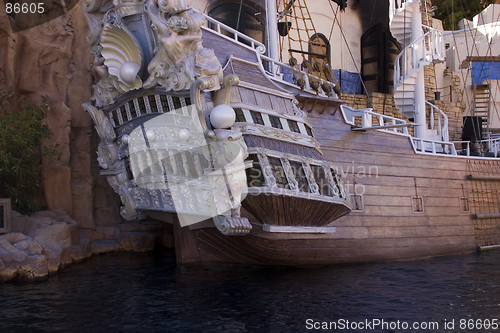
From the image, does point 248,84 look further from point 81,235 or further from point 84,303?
point 81,235

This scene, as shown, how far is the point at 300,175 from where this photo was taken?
8.63 m

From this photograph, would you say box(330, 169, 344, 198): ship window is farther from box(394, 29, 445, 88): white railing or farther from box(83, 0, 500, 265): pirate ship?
box(394, 29, 445, 88): white railing

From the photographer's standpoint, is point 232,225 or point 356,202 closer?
point 232,225

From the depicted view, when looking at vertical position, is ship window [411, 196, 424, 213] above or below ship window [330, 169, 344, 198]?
below

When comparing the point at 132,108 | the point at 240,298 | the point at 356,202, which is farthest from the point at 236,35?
the point at 240,298

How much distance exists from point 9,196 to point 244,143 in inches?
199

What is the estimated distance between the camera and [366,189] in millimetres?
10359

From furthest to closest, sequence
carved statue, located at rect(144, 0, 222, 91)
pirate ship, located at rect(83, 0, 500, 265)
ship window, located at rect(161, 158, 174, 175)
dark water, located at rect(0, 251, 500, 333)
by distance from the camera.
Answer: ship window, located at rect(161, 158, 174, 175) < pirate ship, located at rect(83, 0, 500, 265) < carved statue, located at rect(144, 0, 222, 91) < dark water, located at rect(0, 251, 500, 333)

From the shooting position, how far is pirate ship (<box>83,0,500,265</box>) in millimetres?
7777

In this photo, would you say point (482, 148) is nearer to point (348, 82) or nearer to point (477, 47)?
point (348, 82)

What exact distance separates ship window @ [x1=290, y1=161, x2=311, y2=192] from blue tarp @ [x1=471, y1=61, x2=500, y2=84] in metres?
16.2

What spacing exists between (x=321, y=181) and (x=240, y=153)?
75.0 inches

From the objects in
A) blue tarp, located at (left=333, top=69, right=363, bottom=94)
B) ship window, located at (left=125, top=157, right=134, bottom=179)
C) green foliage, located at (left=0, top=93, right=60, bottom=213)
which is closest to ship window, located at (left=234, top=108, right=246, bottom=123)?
ship window, located at (left=125, top=157, right=134, bottom=179)

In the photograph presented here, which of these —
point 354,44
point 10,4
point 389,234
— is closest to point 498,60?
point 354,44
